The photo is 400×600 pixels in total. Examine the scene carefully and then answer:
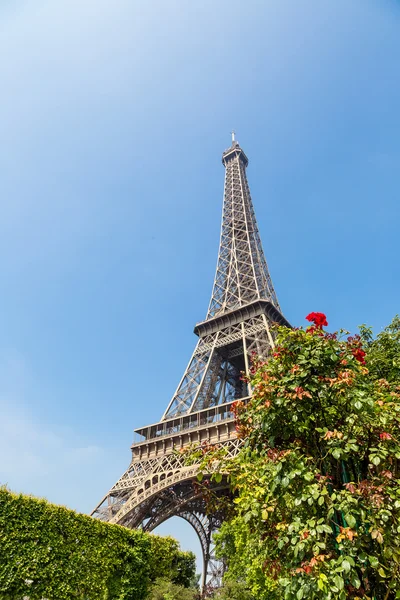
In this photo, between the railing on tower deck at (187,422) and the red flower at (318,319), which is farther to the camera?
the railing on tower deck at (187,422)

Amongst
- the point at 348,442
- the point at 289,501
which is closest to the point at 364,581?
the point at 289,501

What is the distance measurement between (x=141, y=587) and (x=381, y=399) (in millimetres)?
17959

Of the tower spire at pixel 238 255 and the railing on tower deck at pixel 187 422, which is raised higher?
the tower spire at pixel 238 255

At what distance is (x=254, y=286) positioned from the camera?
42562mm

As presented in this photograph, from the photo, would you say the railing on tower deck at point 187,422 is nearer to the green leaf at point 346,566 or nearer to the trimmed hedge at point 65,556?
the trimmed hedge at point 65,556

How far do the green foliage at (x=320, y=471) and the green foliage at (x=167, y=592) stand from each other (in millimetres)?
15290

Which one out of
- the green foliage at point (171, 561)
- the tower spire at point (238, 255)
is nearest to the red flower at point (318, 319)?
the green foliage at point (171, 561)

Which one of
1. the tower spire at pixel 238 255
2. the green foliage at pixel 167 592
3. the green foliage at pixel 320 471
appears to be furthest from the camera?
the tower spire at pixel 238 255

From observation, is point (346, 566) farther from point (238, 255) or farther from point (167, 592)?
point (238, 255)

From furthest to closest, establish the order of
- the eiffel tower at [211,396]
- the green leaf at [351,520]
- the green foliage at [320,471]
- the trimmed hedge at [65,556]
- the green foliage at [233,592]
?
the eiffel tower at [211,396], the green foliage at [233,592], the trimmed hedge at [65,556], the green foliage at [320,471], the green leaf at [351,520]

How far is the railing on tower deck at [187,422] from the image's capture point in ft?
94.9

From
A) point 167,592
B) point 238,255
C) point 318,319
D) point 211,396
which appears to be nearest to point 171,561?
point 167,592

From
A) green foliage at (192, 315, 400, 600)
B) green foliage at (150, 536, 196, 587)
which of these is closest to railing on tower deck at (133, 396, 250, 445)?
green foliage at (150, 536, 196, 587)

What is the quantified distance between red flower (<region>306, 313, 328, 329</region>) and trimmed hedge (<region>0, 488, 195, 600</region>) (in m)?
13.4
